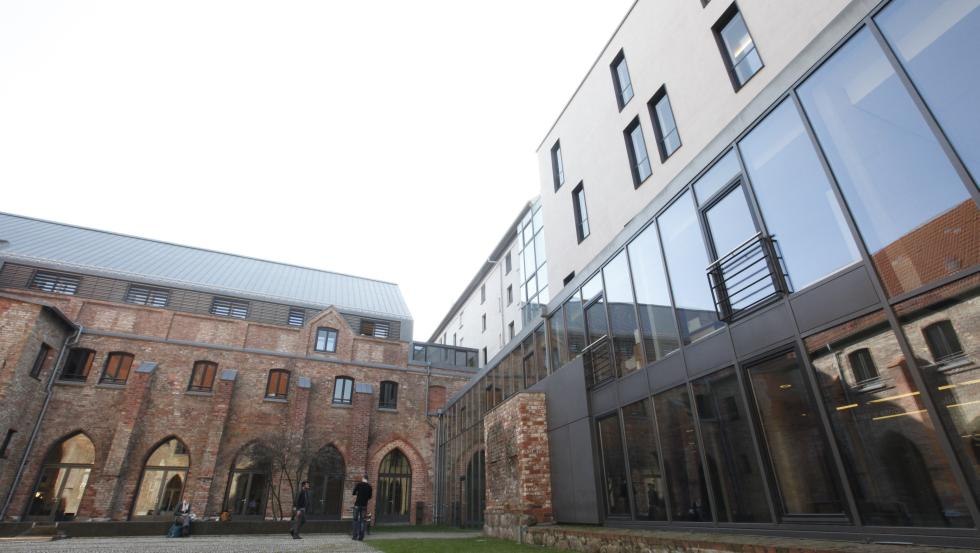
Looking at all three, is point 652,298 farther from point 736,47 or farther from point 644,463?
point 736,47

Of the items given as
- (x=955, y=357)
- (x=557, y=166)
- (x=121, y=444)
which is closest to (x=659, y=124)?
(x=557, y=166)

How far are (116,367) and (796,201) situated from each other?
88.0ft

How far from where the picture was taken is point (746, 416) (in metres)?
6.16

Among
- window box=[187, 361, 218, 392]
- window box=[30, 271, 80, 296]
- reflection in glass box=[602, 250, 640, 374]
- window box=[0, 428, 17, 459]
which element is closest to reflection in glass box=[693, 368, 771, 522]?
reflection in glass box=[602, 250, 640, 374]

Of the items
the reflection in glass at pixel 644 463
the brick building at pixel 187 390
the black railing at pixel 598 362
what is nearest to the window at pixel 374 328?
the brick building at pixel 187 390

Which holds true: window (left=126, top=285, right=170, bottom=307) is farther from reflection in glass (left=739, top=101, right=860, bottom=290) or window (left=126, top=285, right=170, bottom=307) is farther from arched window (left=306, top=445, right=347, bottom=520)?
reflection in glass (left=739, top=101, right=860, bottom=290)

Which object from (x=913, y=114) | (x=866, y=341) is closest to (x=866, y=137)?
(x=913, y=114)

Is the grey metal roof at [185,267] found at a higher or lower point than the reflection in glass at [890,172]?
higher

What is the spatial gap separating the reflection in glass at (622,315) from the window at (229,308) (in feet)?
73.9

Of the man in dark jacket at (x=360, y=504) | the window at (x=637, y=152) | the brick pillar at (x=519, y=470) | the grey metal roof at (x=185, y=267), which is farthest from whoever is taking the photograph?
the grey metal roof at (x=185, y=267)

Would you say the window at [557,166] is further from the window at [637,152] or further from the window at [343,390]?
the window at [343,390]

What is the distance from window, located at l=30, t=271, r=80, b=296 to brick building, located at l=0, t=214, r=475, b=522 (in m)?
0.06

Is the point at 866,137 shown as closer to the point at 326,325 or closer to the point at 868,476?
the point at 868,476

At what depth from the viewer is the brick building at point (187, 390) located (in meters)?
19.3
